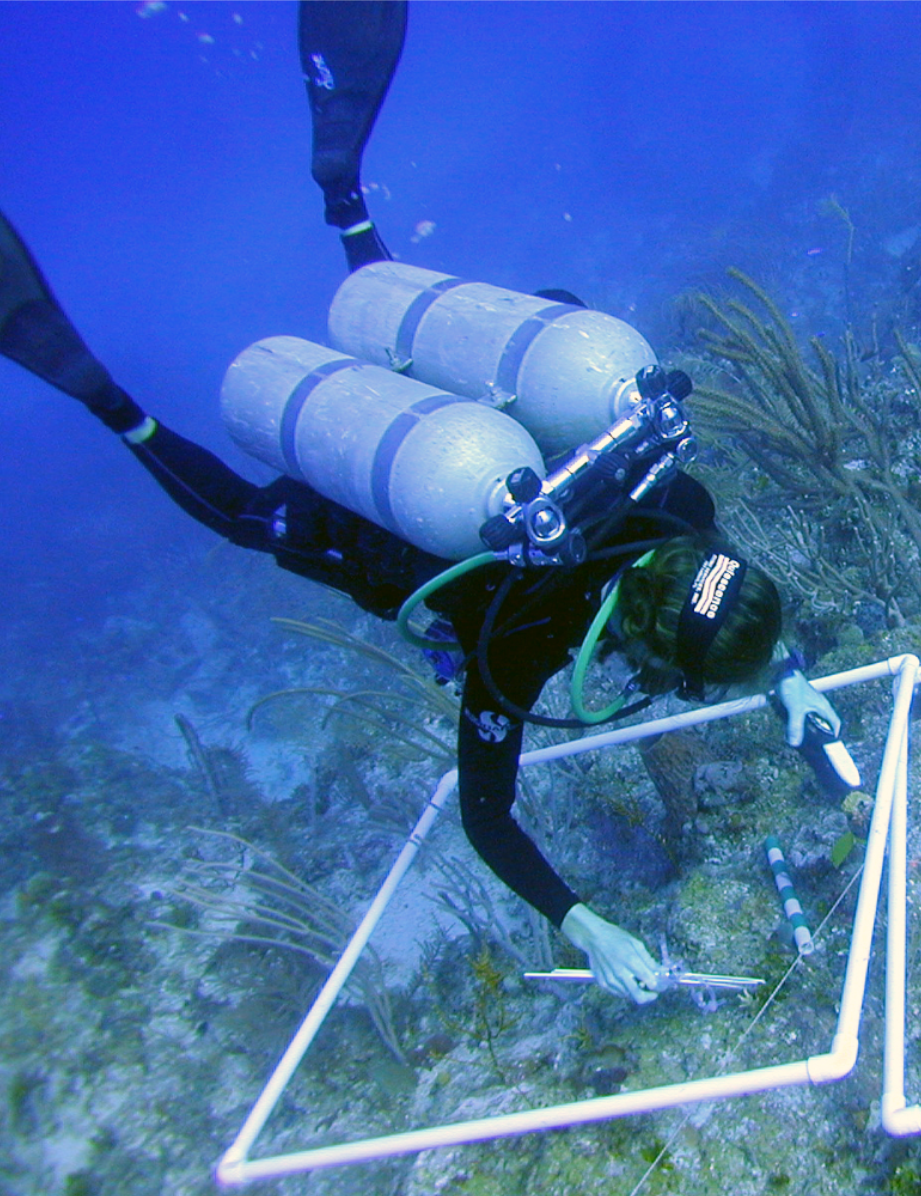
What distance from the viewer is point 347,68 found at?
15.3 feet

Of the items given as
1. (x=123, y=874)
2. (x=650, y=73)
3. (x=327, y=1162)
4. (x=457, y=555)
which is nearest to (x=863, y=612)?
(x=457, y=555)

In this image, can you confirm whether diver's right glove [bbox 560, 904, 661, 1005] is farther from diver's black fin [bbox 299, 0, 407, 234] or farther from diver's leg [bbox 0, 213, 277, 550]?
diver's black fin [bbox 299, 0, 407, 234]

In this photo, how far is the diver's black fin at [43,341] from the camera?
12.0ft

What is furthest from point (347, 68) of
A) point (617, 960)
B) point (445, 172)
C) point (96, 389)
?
point (445, 172)

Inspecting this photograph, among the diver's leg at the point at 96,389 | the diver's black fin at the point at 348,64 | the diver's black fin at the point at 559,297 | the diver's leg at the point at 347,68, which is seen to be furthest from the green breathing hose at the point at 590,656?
the diver's black fin at the point at 348,64

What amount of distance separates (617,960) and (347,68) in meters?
5.42

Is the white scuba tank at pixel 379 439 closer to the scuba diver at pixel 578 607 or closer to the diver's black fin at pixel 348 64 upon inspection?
the scuba diver at pixel 578 607

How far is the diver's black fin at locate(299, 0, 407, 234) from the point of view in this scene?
14.8 ft

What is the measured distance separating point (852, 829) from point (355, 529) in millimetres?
2280

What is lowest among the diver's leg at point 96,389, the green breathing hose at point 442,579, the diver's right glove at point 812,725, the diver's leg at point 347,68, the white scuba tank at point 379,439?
the diver's right glove at point 812,725

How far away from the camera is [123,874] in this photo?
5273mm

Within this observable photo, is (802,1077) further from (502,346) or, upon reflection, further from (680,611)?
(502,346)

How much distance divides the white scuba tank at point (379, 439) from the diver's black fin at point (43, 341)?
0.85 m

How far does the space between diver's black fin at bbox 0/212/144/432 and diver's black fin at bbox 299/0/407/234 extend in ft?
5.83
